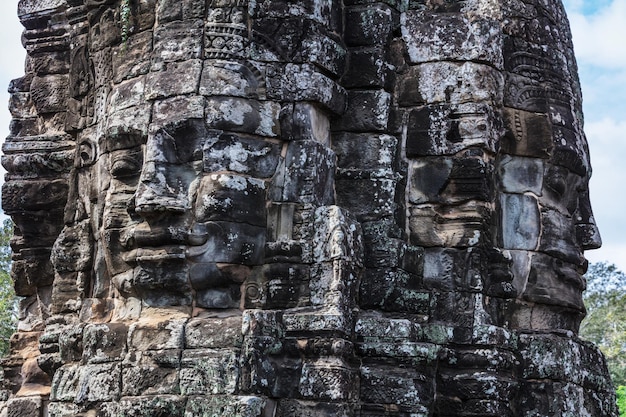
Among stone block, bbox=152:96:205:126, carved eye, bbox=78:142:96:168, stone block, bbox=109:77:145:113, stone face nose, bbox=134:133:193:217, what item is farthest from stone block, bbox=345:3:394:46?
carved eye, bbox=78:142:96:168

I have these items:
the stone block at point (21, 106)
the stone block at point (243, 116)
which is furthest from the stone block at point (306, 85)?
the stone block at point (21, 106)

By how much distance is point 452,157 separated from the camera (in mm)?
10641

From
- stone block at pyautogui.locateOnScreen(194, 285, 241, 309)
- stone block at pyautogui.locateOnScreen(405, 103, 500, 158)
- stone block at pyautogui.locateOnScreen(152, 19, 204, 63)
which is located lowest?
stone block at pyautogui.locateOnScreen(194, 285, 241, 309)

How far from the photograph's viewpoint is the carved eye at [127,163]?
1029 cm

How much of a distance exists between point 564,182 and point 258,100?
3.04 meters

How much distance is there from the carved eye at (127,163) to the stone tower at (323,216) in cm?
2

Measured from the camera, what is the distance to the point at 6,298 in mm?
28656

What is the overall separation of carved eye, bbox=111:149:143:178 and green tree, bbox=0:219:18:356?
16732 mm

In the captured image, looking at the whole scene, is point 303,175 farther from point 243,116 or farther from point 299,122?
point 243,116

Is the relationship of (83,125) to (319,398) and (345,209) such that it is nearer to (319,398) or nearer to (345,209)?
(345,209)

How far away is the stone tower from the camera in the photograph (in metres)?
9.66

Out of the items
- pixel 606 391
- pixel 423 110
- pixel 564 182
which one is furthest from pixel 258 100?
pixel 606 391

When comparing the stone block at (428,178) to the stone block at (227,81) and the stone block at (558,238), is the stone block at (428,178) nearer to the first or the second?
the stone block at (558,238)

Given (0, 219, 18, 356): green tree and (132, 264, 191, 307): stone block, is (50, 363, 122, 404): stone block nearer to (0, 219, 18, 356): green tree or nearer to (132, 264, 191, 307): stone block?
(132, 264, 191, 307): stone block
